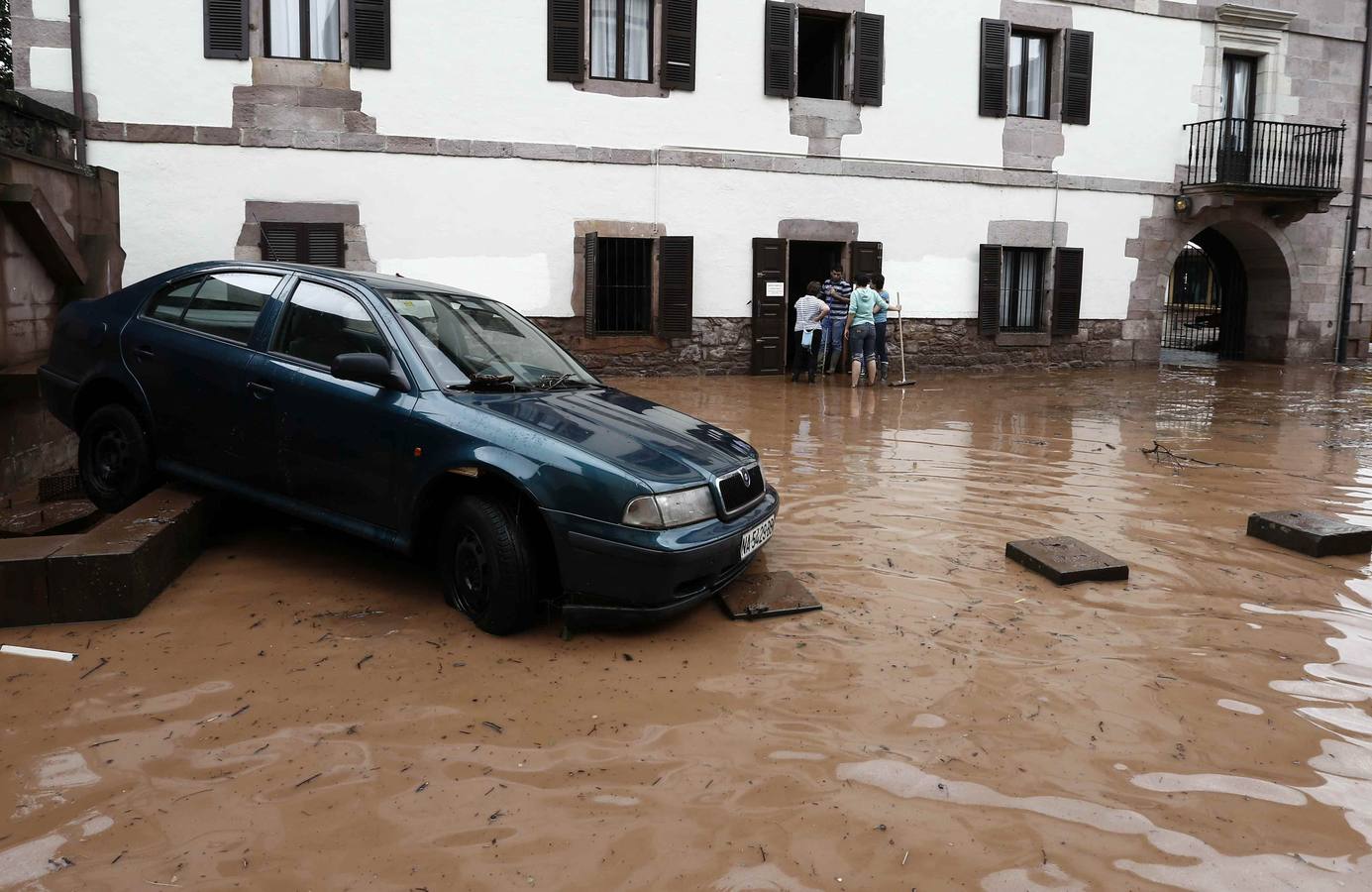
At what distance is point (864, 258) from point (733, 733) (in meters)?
13.3

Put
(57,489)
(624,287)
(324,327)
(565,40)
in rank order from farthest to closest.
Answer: (624,287) → (565,40) → (57,489) → (324,327)

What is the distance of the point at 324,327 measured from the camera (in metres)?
4.70

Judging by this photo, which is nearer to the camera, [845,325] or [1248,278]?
[845,325]

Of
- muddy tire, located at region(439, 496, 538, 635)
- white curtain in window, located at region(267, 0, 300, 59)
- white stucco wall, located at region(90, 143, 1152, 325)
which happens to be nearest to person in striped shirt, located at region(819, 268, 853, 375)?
white stucco wall, located at region(90, 143, 1152, 325)

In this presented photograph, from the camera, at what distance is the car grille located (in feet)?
14.0

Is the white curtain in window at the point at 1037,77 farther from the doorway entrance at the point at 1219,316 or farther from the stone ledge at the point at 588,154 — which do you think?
the doorway entrance at the point at 1219,316

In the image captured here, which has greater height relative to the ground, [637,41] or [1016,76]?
[1016,76]

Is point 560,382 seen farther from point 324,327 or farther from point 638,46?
point 638,46

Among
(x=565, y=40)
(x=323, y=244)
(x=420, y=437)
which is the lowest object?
(x=420, y=437)

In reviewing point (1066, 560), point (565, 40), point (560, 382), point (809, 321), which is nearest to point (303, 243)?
point (565, 40)

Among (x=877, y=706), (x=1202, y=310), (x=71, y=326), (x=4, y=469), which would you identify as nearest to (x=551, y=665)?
(x=877, y=706)

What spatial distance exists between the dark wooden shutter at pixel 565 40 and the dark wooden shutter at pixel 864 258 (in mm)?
5060

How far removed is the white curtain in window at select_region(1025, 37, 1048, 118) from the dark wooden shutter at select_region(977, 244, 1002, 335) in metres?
2.53

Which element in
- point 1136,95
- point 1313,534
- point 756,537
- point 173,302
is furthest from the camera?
point 1136,95
